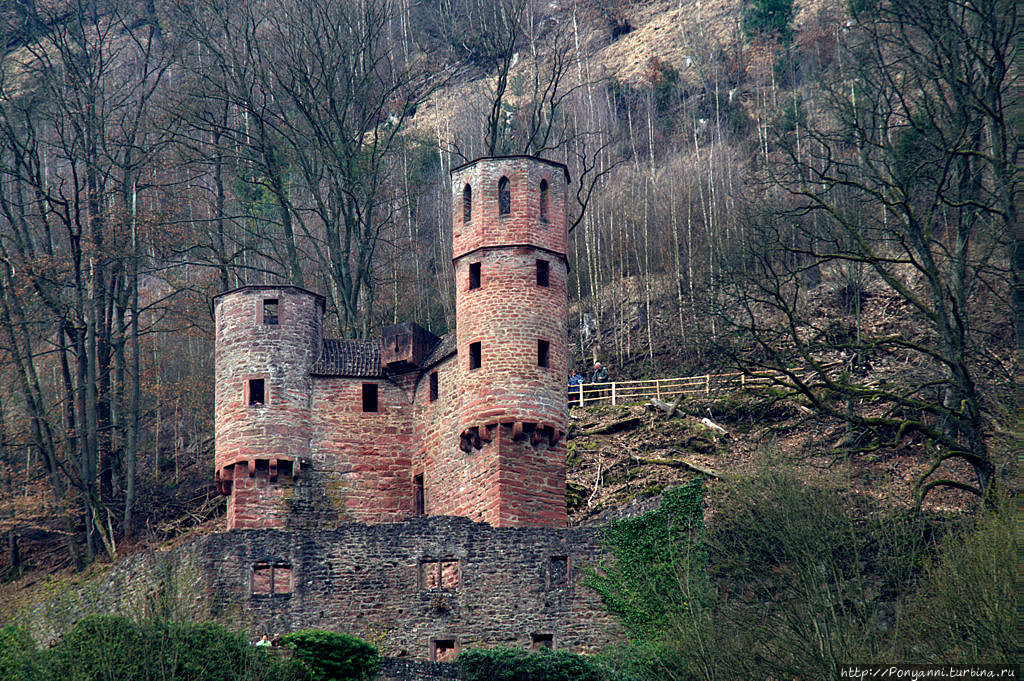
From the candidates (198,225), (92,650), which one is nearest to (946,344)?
(92,650)

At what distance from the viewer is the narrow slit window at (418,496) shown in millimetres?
39344

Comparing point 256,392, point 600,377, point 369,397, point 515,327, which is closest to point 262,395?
point 256,392

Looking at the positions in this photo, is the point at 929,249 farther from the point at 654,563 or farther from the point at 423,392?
the point at 423,392

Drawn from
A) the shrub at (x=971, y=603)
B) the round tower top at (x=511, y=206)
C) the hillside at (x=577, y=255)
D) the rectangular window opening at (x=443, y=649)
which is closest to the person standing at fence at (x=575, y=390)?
the hillside at (x=577, y=255)

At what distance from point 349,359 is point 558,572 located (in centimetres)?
902

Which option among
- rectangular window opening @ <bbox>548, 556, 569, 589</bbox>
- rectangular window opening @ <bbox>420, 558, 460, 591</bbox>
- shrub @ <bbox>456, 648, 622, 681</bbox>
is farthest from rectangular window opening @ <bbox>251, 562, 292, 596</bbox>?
rectangular window opening @ <bbox>548, 556, 569, 589</bbox>

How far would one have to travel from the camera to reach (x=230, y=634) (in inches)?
1208

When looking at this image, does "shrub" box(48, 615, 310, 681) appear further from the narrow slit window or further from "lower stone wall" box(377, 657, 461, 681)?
the narrow slit window

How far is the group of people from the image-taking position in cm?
4706

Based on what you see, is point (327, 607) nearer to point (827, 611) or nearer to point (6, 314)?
point (827, 611)

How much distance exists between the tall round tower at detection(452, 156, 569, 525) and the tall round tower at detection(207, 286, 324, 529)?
4.04 meters

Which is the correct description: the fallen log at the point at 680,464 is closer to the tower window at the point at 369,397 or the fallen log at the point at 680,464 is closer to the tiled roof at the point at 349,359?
the tower window at the point at 369,397

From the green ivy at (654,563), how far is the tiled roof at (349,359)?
8633 millimetres

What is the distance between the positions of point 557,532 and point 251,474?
804 cm
